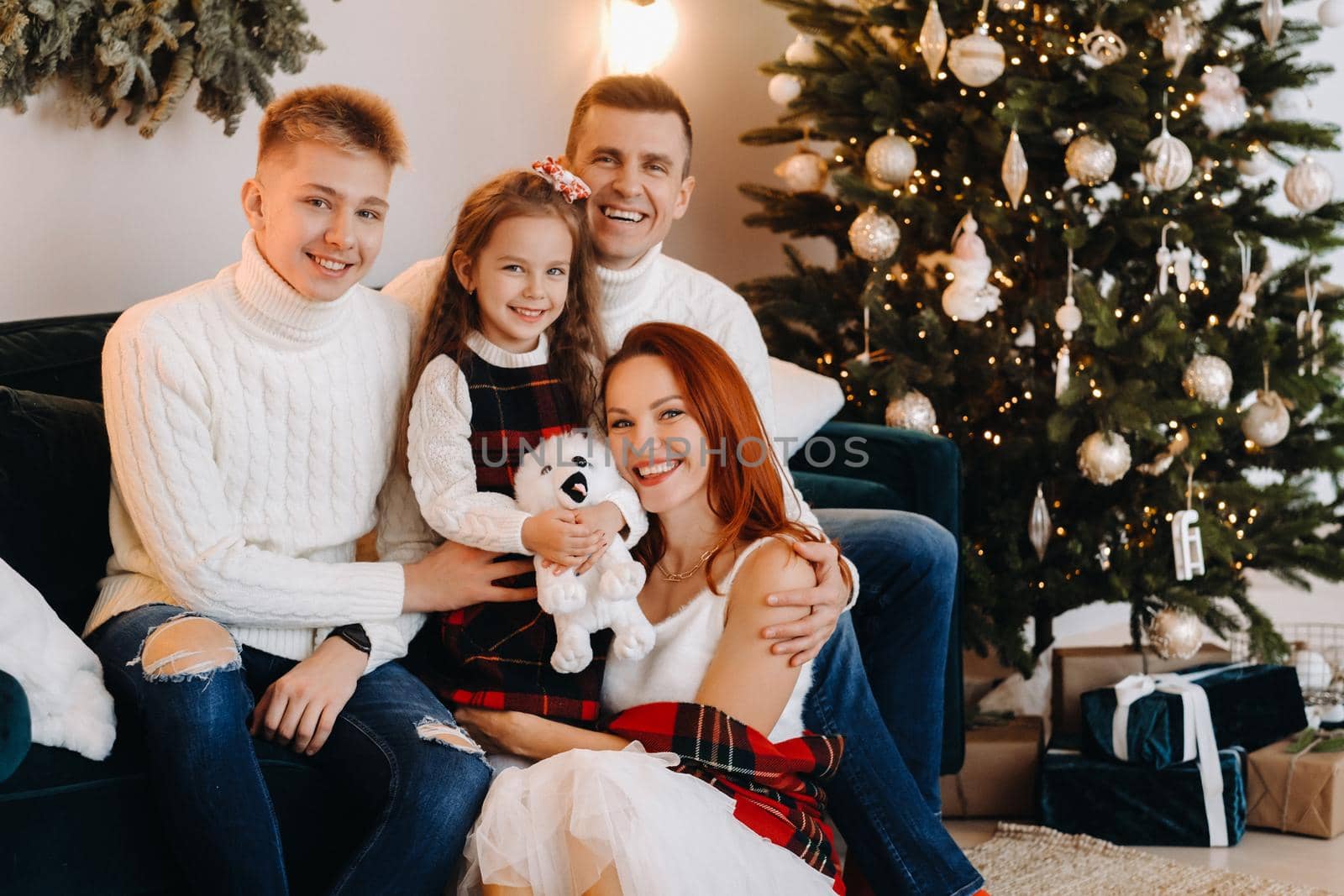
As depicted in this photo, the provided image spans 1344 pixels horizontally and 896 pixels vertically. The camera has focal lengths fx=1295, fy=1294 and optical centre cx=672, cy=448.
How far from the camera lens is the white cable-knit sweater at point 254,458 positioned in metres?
1.62

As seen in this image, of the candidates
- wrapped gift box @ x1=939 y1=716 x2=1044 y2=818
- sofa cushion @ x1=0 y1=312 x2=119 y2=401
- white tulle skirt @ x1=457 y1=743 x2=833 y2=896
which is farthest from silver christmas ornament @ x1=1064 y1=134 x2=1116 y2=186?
sofa cushion @ x1=0 y1=312 x2=119 y2=401

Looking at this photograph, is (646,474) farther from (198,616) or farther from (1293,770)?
(1293,770)

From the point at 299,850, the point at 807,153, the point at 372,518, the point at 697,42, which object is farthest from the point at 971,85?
the point at 299,850

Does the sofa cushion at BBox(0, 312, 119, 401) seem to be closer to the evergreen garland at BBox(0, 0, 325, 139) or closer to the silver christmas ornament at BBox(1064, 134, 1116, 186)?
the evergreen garland at BBox(0, 0, 325, 139)

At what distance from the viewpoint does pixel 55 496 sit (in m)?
1.74

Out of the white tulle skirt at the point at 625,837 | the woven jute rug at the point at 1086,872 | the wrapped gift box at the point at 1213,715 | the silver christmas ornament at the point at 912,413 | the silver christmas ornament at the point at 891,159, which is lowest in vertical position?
the woven jute rug at the point at 1086,872

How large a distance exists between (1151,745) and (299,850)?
1.63 meters

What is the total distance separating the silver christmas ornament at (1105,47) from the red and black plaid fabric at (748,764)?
172 cm

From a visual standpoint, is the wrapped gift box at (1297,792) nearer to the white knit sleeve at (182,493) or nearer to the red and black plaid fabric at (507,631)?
the red and black plaid fabric at (507,631)

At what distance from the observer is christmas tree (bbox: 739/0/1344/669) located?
2688 mm

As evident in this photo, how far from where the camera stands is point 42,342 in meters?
1.95

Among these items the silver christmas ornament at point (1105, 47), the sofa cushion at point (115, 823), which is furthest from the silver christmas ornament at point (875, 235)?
the sofa cushion at point (115, 823)

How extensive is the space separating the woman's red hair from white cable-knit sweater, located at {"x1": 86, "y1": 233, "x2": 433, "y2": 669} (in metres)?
0.36

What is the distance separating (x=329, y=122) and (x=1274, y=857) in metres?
2.08
